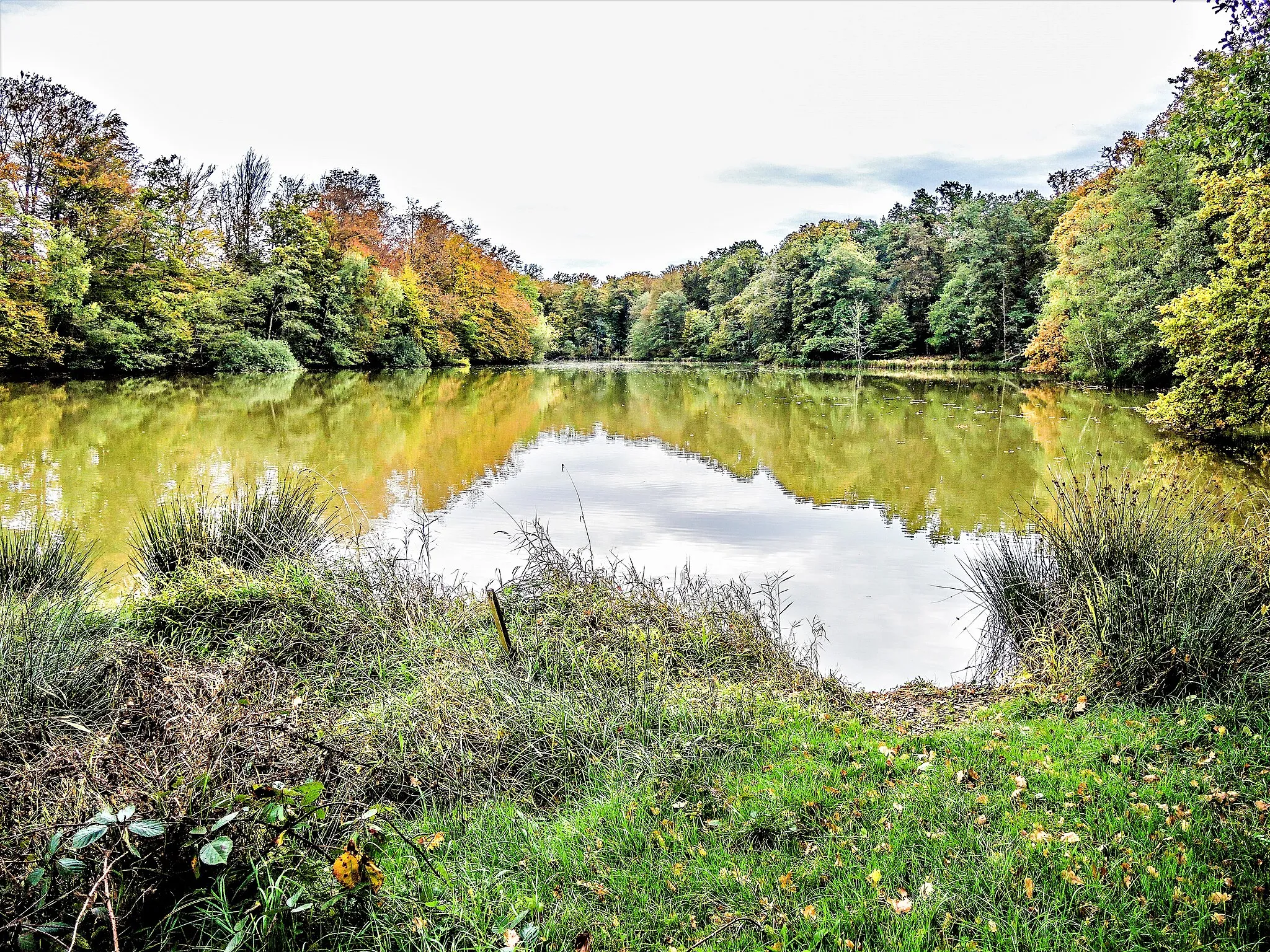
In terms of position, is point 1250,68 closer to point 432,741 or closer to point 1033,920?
point 1033,920

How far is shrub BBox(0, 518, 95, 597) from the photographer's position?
17.1ft

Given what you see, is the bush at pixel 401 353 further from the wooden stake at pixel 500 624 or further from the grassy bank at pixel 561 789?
the wooden stake at pixel 500 624

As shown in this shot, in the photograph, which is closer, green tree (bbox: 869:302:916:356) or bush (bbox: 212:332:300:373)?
bush (bbox: 212:332:300:373)

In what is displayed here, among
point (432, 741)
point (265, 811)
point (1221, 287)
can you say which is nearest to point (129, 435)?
point (432, 741)

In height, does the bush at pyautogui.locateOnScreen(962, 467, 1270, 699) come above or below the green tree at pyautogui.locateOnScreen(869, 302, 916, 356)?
below

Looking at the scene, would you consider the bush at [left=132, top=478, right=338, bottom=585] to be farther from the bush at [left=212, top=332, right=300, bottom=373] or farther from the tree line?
the bush at [left=212, top=332, right=300, bottom=373]

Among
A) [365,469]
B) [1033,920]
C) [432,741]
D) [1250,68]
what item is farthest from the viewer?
[365,469]

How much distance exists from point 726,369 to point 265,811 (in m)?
48.8

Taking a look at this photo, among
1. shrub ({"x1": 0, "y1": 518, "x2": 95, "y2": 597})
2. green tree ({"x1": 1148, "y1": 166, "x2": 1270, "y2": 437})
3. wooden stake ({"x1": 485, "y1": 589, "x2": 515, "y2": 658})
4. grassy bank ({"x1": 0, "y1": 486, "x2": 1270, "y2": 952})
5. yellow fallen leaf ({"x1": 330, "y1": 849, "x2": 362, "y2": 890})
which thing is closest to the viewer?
yellow fallen leaf ({"x1": 330, "y1": 849, "x2": 362, "y2": 890})

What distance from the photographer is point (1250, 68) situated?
699 cm

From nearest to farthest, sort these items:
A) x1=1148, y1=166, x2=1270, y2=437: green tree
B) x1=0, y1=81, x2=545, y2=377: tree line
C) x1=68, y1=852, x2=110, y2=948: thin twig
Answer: x1=68, y1=852, x2=110, y2=948: thin twig → x1=1148, y1=166, x2=1270, y2=437: green tree → x1=0, y1=81, x2=545, y2=377: tree line

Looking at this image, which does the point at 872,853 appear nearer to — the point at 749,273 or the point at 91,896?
the point at 91,896

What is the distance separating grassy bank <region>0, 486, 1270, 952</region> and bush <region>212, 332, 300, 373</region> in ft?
108

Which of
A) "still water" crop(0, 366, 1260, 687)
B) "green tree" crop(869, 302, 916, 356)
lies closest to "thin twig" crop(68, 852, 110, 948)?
"still water" crop(0, 366, 1260, 687)
